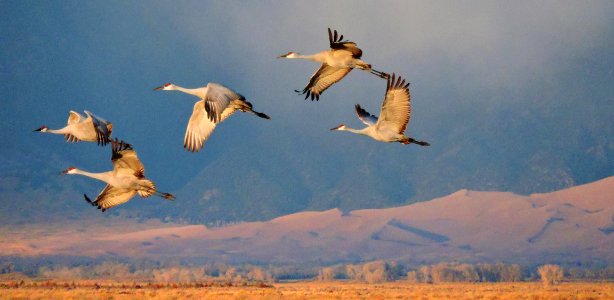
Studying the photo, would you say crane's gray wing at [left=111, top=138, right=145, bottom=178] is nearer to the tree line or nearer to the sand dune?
the tree line

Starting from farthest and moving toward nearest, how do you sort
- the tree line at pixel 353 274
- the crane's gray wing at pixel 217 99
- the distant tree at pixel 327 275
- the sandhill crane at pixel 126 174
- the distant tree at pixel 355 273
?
the distant tree at pixel 327 275 → the distant tree at pixel 355 273 → the tree line at pixel 353 274 → the sandhill crane at pixel 126 174 → the crane's gray wing at pixel 217 99

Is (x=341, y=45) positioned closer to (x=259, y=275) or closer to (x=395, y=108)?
(x=395, y=108)

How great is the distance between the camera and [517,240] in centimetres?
17812

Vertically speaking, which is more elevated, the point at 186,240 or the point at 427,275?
the point at 186,240

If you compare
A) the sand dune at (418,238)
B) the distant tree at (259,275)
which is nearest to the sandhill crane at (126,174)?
the distant tree at (259,275)

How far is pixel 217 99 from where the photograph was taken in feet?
95.7

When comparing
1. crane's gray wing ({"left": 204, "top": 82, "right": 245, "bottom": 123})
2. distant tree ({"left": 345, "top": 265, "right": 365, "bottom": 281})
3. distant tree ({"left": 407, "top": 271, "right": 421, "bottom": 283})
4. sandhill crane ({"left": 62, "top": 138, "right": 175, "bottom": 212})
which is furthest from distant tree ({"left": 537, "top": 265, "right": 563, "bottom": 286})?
crane's gray wing ({"left": 204, "top": 82, "right": 245, "bottom": 123})

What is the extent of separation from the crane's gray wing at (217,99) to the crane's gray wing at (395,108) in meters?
4.40

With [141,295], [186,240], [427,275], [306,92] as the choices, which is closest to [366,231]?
[186,240]

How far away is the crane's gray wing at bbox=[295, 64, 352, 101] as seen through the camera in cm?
3294

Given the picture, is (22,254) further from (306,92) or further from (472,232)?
(306,92)

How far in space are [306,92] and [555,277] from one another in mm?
101154

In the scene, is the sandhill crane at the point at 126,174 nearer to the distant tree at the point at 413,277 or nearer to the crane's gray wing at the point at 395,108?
the crane's gray wing at the point at 395,108

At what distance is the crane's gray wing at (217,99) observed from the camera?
28594 millimetres
